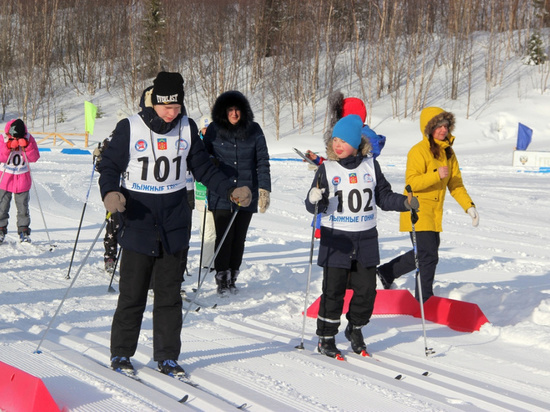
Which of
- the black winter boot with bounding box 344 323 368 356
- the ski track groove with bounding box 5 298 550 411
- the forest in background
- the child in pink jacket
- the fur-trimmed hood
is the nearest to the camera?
the ski track groove with bounding box 5 298 550 411

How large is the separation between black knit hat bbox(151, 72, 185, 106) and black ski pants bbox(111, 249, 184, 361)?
2.72 ft

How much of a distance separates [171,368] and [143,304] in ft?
1.25

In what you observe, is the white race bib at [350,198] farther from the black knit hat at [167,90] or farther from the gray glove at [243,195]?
the black knit hat at [167,90]

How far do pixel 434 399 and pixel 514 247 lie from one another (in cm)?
725

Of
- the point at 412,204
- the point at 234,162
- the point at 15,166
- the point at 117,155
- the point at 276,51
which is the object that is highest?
the point at 276,51

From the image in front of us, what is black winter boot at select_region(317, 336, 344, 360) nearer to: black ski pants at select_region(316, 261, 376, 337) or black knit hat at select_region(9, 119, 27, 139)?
black ski pants at select_region(316, 261, 376, 337)

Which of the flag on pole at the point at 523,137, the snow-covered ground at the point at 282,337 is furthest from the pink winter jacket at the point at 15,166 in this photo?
the flag on pole at the point at 523,137

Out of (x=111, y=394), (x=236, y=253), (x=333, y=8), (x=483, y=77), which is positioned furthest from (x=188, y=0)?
(x=111, y=394)

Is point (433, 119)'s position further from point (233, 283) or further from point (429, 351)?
point (233, 283)

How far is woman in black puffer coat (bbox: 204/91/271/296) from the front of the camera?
20.6 ft

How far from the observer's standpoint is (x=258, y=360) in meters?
4.31

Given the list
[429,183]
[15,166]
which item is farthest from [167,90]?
[15,166]

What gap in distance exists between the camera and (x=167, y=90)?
3836 millimetres

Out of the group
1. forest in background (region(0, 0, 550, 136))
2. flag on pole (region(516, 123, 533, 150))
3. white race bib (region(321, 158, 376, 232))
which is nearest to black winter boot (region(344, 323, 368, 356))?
white race bib (region(321, 158, 376, 232))
